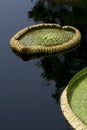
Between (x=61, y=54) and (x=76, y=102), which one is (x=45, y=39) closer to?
(x=61, y=54)

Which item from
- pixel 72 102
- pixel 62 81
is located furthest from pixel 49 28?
pixel 72 102

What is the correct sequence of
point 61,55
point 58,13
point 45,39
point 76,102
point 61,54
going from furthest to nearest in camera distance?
point 58,13
point 45,39
point 61,54
point 61,55
point 76,102

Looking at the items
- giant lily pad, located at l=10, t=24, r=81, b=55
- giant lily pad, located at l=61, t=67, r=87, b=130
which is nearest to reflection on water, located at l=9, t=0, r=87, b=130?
giant lily pad, located at l=10, t=24, r=81, b=55

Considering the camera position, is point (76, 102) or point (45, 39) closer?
point (76, 102)

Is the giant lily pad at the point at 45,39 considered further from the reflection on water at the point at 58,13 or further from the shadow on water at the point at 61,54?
the reflection on water at the point at 58,13

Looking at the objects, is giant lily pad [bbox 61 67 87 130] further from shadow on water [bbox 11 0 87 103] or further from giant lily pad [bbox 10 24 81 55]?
giant lily pad [bbox 10 24 81 55]

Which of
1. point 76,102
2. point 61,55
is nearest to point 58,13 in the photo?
point 61,55

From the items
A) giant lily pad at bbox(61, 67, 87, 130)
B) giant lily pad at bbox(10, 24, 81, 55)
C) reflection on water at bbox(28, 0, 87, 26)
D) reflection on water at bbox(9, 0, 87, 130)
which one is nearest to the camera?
giant lily pad at bbox(61, 67, 87, 130)
